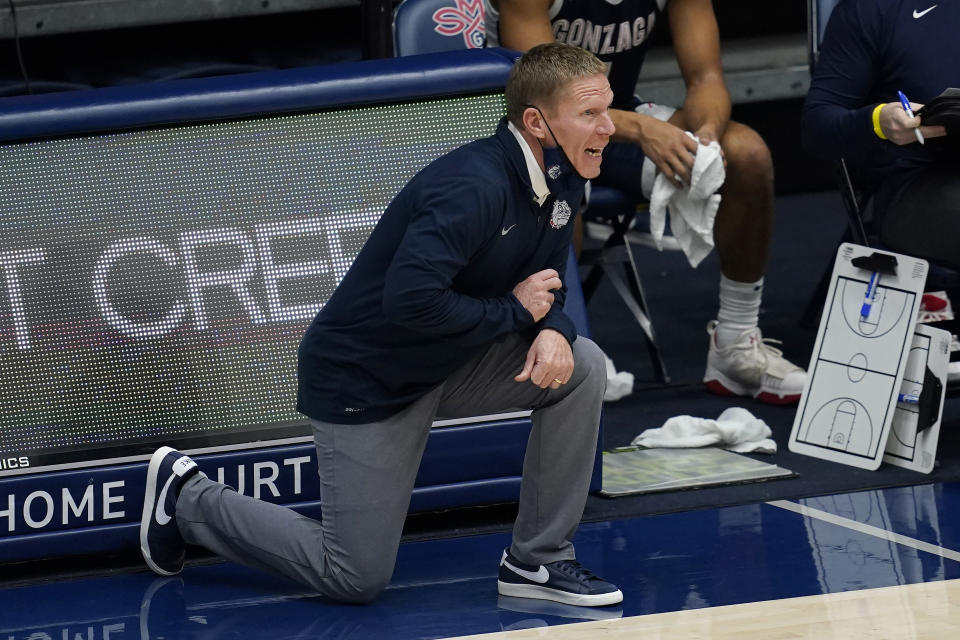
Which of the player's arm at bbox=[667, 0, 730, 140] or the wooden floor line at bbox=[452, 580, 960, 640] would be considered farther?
the player's arm at bbox=[667, 0, 730, 140]

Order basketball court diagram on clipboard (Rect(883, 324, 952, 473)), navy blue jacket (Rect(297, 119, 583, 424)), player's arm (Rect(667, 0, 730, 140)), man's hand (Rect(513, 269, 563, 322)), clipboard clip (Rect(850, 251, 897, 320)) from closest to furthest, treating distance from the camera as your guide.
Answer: navy blue jacket (Rect(297, 119, 583, 424))
man's hand (Rect(513, 269, 563, 322))
basketball court diagram on clipboard (Rect(883, 324, 952, 473))
clipboard clip (Rect(850, 251, 897, 320))
player's arm (Rect(667, 0, 730, 140))

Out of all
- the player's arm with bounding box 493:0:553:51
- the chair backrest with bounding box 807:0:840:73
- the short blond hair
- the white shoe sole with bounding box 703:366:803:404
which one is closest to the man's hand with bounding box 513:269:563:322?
the short blond hair

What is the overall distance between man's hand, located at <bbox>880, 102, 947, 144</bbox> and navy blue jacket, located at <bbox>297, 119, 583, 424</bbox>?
120cm

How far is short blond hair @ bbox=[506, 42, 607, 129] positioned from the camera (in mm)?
2859

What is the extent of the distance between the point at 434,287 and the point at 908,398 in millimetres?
1734

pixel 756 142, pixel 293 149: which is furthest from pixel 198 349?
pixel 756 142

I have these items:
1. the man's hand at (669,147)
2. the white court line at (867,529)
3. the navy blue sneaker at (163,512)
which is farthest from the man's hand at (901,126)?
the navy blue sneaker at (163,512)

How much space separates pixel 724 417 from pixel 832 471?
40 cm

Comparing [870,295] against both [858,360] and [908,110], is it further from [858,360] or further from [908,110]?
[908,110]

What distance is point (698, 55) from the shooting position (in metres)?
4.64

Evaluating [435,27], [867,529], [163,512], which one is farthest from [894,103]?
[163,512]

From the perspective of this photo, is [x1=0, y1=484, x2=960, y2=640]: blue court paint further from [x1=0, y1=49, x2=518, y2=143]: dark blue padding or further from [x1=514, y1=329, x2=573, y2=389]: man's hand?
[x1=0, y1=49, x2=518, y2=143]: dark blue padding

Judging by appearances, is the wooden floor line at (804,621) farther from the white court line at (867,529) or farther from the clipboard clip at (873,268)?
the clipboard clip at (873,268)

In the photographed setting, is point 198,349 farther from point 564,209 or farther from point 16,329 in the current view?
point 564,209
